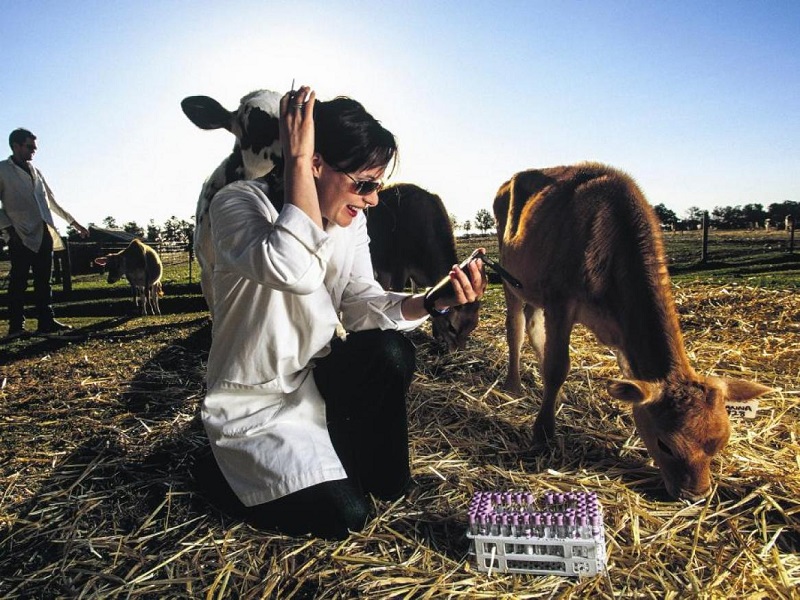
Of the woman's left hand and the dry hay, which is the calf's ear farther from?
the woman's left hand

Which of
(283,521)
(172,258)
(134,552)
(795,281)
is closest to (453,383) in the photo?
(283,521)

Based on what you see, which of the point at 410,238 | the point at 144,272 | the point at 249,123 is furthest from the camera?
the point at 144,272

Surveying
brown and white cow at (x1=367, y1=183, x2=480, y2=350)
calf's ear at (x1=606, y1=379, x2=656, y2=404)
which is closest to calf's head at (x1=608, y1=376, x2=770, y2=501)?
calf's ear at (x1=606, y1=379, x2=656, y2=404)

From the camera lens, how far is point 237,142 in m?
3.85

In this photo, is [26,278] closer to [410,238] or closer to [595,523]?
[410,238]

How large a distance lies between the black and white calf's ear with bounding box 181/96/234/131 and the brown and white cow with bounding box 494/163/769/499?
242 centimetres

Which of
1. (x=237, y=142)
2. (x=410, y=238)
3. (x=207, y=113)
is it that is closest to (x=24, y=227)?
(x=410, y=238)

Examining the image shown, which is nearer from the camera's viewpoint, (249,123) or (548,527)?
(548,527)

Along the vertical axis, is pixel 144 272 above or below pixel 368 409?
above

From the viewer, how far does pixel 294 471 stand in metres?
2.60

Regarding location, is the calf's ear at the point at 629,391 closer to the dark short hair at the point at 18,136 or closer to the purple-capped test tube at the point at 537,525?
the purple-capped test tube at the point at 537,525

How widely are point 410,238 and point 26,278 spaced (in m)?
5.24

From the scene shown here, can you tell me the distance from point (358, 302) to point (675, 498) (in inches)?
76.2

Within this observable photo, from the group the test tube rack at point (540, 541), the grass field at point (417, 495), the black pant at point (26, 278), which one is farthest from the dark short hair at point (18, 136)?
the test tube rack at point (540, 541)
